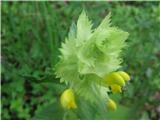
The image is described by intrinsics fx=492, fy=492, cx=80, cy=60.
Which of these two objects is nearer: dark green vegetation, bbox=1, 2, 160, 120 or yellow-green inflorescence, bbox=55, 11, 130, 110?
yellow-green inflorescence, bbox=55, 11, 130, 110

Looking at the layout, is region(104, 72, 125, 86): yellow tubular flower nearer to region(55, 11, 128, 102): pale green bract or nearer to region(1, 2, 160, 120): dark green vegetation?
region(55, 11, 128, 102): pale green bract

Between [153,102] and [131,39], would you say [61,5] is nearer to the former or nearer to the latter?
[131,39]

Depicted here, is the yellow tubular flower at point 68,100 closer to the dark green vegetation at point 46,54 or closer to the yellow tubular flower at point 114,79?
the yellow tubular flower at point 114,79

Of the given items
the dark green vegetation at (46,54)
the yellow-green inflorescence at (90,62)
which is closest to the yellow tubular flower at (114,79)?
the yellow-green inflorescence at (90,62)

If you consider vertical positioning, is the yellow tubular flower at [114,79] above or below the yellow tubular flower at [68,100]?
above

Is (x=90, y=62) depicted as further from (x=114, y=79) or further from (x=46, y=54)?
(x=46, y=54)

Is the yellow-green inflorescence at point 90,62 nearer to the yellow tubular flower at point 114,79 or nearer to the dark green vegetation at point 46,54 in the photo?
the yellow tubular flower at point 114,79

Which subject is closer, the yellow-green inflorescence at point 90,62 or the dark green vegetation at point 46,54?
the yellow-green inflorescence at point 90,62

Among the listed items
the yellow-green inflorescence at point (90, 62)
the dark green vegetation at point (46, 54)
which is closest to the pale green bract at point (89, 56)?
the yellow-green inflorescence at point (90, 62)

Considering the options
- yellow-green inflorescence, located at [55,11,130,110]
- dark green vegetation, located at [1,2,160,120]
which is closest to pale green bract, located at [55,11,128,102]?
yellow-green inflorescence, located at [55,11,130,110]
